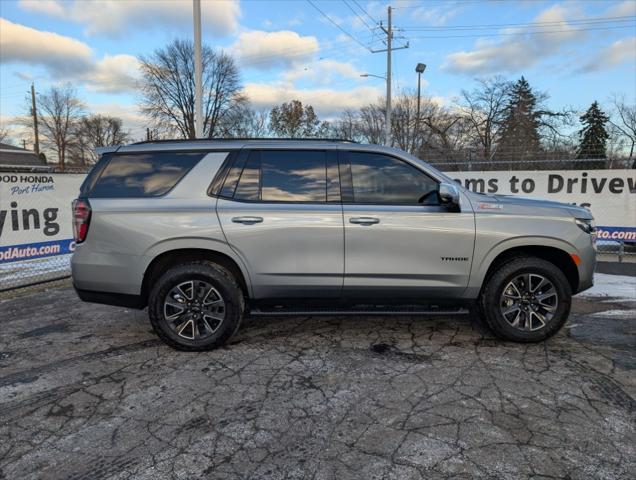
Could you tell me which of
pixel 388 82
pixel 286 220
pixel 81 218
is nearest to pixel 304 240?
pixel 286 220

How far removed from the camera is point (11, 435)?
2859 mm

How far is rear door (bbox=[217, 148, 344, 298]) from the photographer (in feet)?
13.2

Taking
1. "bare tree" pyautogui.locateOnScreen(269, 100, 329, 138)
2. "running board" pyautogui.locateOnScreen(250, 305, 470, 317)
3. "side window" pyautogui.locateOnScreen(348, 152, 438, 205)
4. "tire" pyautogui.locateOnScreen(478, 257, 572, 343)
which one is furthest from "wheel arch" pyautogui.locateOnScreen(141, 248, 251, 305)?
"bare tree" pyautogui.locateOnScreen(269, 100, 329, 138)

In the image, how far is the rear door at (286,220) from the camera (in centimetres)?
404

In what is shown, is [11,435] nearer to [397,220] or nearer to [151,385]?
[151,385]

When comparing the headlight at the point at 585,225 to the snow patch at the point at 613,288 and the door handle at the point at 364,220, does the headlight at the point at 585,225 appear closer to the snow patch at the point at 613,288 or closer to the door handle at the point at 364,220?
the door handle at the point at 364,220

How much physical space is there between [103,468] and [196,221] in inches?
82.5

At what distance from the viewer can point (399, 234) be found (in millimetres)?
4055

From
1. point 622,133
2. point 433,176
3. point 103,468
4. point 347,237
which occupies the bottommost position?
point 103,468

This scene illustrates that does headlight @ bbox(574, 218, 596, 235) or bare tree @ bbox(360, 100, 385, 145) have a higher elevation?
bare tree @ bbox(360, 100, 385, 145)

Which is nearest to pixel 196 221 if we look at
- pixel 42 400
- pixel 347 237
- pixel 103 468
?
pixel 347 237

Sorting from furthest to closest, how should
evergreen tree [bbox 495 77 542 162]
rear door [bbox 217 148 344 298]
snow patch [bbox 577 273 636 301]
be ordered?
evergreen tree [bbox 495 77 542 162], snow patch [bbox 577 273 636 301], rear door [bbox 217 148 344 298]

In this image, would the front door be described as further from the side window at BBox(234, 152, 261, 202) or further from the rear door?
the side window at BBox(234, 152, 261, 202)

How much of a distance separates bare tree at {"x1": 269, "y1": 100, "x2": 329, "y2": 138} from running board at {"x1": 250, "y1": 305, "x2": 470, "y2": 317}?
57033mm
